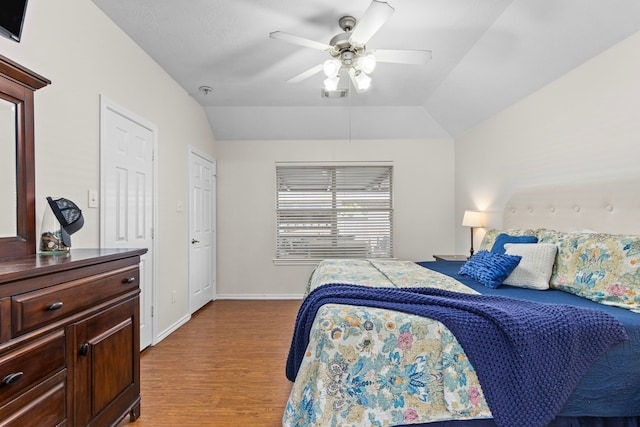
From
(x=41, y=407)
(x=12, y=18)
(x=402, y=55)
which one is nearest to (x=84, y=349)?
(x=41, y=407)

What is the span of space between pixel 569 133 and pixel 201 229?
382 cm

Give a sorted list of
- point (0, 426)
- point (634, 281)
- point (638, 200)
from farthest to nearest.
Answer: point (638, 200) < point (634, 281) < point (0, 426)

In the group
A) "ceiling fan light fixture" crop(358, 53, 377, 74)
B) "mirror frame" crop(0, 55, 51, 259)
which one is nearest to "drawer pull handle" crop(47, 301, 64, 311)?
"mirror frame" crop(0, 55, 51, 259)

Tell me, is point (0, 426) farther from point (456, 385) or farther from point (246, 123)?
point (246, 123)

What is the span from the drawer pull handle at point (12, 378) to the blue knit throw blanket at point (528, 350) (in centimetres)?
146

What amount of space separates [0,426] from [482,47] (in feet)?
11.6

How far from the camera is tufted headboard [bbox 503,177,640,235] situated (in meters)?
2.11

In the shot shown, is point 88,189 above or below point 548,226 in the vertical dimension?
above

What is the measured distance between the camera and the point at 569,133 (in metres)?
2.57

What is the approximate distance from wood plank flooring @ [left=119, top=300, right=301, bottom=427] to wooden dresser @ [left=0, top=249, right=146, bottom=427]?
11.6 inches

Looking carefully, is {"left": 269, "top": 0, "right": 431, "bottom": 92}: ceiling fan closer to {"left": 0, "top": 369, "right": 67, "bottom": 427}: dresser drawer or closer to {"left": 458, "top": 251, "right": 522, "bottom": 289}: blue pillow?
{"left": 458, "top": 251, "right": 522, "bottom": 289}: blue pillow

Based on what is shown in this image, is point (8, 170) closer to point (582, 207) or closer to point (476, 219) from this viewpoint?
point (582, 207)

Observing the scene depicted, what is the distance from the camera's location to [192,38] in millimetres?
2654

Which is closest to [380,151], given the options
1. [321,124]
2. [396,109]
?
[396,109]
